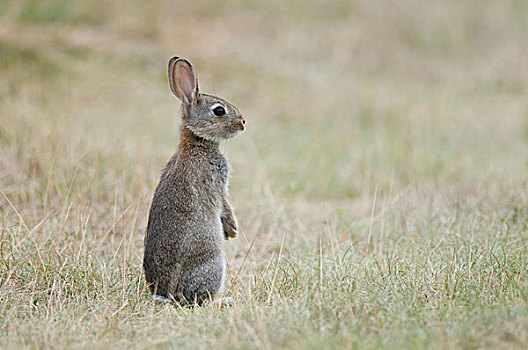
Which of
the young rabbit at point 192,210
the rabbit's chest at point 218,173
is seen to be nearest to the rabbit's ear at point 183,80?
Result: the young rabbit at point 192,210

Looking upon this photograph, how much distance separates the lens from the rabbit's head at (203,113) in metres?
5.37

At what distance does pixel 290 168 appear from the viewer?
993 cm

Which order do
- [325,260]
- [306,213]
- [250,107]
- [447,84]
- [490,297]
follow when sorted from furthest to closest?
[447,84] < [250,107] < [306,213] < [325,260] < [490,297]

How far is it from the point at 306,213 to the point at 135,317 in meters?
3.57

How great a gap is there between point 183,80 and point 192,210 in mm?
1139

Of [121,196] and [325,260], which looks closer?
[325,260]

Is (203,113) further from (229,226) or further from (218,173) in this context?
(229,226)

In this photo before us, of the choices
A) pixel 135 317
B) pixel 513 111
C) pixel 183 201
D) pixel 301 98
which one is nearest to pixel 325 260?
pixel 183 201

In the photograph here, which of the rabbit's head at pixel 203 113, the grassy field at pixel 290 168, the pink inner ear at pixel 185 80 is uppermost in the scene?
the pink inner ear at pixel 185 80

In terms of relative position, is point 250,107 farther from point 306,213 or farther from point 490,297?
point 490,297

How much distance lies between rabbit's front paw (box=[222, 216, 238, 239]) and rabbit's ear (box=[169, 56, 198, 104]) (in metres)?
1.02

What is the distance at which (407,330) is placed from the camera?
364cm

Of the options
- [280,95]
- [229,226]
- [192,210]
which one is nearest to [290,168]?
[280,95]

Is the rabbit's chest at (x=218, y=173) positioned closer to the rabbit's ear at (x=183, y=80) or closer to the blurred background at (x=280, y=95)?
the rabbit's ear at (x=183, y=80)
